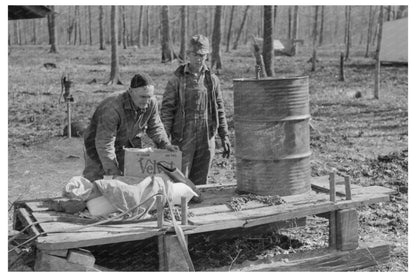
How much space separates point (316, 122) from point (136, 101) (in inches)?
297

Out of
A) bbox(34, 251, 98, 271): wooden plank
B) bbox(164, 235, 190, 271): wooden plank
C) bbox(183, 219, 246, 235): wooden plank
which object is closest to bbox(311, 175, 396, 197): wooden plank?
bbox(183, 219, 246, 235): wooden plank

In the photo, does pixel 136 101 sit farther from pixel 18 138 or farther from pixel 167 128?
pixel 18 138

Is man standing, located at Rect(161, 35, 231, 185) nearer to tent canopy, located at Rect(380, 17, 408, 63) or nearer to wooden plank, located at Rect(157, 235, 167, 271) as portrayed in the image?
wooden plank, located at Rect(157, 235, 167, 271)

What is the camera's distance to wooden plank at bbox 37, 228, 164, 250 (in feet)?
12.3

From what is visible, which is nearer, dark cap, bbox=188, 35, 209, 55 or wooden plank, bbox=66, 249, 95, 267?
wooden plank, bbox=66, 249, 95, 267

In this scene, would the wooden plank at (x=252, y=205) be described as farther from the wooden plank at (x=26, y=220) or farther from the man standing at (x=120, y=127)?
the wooden plank at (x=26, y=220)

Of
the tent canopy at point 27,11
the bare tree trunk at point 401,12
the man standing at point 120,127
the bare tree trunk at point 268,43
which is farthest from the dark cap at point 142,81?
the bare tree trunk at point 401,12

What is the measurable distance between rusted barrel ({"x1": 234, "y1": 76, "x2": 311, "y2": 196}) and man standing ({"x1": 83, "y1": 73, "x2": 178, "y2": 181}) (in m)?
0.69

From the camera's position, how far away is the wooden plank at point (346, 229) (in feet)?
15.5

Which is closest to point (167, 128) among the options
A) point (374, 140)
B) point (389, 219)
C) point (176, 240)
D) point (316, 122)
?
point (176, 240)

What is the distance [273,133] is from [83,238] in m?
1.95

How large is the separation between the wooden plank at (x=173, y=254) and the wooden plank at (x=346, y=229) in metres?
1.42

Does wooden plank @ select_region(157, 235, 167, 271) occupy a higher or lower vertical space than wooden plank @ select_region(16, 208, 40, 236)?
lower

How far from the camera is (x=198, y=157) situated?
5.63 meters
